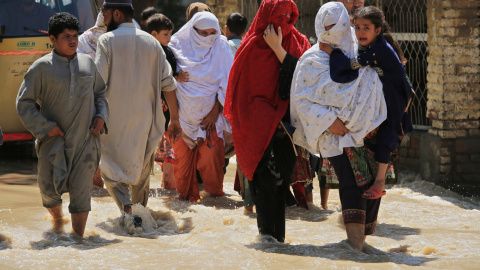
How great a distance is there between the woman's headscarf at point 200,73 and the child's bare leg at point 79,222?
1992mm

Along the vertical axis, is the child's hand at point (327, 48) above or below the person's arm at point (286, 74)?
above

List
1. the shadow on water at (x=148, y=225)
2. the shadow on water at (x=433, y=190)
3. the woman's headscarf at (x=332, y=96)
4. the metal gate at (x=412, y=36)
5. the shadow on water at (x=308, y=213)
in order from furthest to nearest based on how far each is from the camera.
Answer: the metal gate at (x=412, y=36) → the shadow on water at (x=433, y=190) → the shadow on water at (x=308, y=213) → the shadow on water at (x=148, y=225) → the woman's headscarf at (x=332, y=96)

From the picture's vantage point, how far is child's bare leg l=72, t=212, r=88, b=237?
4969 mm

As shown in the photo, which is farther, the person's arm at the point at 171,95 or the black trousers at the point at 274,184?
the person's arm at the point at 171,95

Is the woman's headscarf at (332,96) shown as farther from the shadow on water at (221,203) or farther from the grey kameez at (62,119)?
the shadow on water at (221,203)

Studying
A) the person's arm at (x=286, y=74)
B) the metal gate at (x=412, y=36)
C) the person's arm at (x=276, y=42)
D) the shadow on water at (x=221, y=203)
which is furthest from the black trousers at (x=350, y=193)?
the metal gate at (x=412, y=36)

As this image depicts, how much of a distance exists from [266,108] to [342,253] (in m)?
1.04

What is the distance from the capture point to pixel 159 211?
6.05m

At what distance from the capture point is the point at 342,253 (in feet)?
14.7

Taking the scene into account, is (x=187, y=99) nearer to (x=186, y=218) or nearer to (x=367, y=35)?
(x=186, y=218)

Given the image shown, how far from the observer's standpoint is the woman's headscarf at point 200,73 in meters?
6.77

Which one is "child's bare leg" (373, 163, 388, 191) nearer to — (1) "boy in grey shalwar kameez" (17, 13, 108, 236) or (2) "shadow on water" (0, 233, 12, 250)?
(1) "boy in grey shalwar kameez" (17, 13, 108, 236)

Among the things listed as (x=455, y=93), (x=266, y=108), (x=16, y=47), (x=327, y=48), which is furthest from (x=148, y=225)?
(x=16, y=47)

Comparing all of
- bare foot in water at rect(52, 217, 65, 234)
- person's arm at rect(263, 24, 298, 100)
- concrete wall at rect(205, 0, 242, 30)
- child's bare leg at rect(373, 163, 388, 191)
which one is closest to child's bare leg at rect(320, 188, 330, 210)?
person's arm at rect(263, 24, 298, 100)
